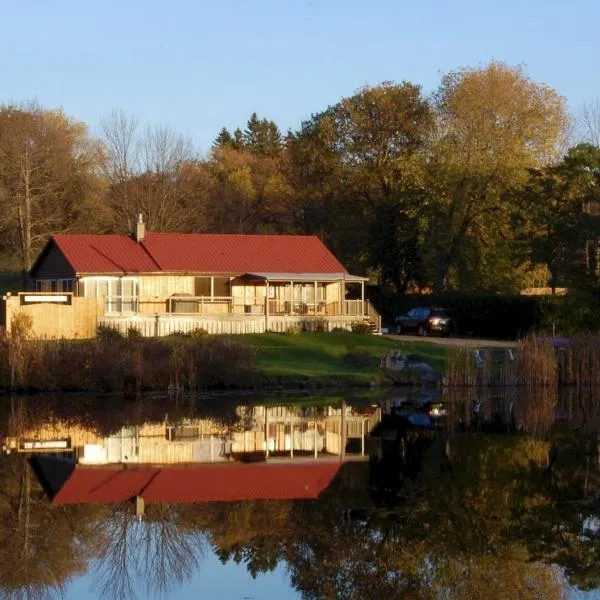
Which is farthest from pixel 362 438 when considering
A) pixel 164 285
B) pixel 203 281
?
pixel 203 281

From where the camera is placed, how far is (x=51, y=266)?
55.8 meters

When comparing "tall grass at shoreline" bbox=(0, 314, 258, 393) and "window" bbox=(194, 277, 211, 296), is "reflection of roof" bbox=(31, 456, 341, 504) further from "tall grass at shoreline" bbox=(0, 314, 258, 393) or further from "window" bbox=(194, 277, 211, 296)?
"window" bbox=(194, 277, 211, 296)

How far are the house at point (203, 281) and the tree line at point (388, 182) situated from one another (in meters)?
8.38

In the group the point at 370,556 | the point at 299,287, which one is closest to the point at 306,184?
the point at 299,287

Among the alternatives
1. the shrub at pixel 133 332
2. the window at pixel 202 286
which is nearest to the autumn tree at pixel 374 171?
the window at pixel 202 286

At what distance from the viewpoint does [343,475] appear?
2141 centimetres

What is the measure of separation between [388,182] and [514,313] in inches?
523

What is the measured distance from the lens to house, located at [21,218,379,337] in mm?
51938

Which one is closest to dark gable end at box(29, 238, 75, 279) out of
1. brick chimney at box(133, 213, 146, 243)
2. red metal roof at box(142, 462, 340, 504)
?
brick chimney at box(133, 213, 146, 243)

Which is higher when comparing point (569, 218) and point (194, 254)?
point (569, 218)

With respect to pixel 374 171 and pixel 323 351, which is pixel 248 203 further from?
pixel 323 351

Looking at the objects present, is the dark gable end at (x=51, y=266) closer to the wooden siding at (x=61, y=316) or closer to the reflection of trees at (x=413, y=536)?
the wooden siding at (x=61, y=316)

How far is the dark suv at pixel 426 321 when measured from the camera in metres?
55.3

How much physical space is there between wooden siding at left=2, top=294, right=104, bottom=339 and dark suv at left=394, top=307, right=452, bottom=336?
15781mm
